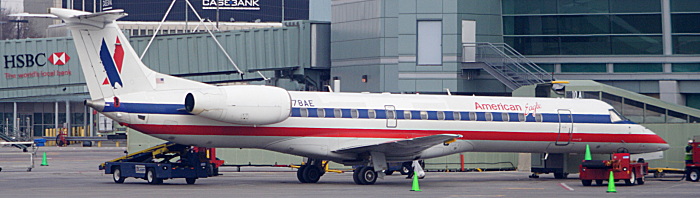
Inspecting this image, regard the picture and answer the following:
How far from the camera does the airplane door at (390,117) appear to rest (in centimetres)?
2936

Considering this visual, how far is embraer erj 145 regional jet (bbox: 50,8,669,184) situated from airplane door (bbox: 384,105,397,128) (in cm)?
3

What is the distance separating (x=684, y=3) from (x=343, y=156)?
68.0 ft

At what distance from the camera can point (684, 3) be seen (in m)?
43.0

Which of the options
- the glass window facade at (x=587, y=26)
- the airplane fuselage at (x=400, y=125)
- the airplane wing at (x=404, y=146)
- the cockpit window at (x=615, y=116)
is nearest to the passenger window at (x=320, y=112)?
the airplane fuselage at (x=400, y=125)

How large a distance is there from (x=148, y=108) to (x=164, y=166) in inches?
95.9

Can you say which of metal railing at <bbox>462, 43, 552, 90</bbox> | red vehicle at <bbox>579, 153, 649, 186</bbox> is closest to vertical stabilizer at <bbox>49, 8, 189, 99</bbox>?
red vehicle at <bbox>579, 153, 649, 186</bbox>

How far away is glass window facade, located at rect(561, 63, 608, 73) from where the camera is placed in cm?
4434

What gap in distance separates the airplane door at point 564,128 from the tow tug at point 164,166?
11049 mm

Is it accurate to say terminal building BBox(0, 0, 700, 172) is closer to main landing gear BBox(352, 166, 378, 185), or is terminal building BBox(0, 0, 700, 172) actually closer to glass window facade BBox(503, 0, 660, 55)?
glass window facade BBox(503, 0, 660, 55)

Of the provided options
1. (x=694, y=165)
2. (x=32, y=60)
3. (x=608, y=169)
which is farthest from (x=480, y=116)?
(x=32, y=60)

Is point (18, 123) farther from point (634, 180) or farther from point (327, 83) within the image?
point (634, 180)

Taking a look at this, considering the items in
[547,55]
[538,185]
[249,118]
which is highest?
[547,55]

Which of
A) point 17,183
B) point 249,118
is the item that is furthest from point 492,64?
point 17,183

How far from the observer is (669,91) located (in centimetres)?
4372
